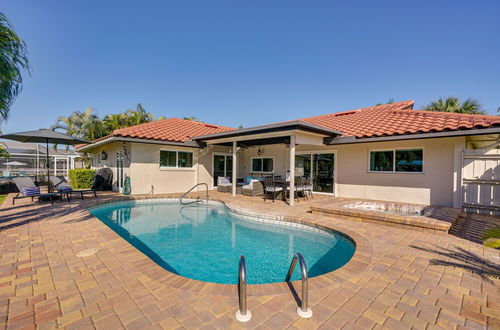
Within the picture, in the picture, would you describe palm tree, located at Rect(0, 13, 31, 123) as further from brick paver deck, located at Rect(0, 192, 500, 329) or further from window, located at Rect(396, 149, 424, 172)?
window, located at Rect(396, 149, 424, 172)

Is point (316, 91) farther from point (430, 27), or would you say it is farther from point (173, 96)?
point (173, 96)

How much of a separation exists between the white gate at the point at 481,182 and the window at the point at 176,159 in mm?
13485

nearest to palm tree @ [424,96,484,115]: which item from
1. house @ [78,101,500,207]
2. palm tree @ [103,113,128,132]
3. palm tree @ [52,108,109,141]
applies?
house @ [78,101,500,207]

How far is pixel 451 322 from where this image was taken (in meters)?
2.50

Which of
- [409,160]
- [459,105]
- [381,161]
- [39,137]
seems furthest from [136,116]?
[459,105]

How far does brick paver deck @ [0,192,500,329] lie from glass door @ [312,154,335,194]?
7.52 meters

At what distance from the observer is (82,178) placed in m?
15.8

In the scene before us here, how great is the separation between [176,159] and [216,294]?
12.0 meters

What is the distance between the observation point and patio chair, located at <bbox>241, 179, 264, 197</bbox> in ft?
40.7

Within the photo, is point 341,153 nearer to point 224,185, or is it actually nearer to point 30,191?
point 224,185

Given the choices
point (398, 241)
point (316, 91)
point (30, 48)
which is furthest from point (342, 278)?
point (316, 91)

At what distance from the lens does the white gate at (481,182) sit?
7.96 metres

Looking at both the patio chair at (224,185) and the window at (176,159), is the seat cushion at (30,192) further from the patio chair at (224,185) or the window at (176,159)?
the patio chair at (224,185)

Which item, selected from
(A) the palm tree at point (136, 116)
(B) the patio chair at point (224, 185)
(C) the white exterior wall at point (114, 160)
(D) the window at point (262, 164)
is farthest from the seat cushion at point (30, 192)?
(A) the palm tree at point (136, 116)
